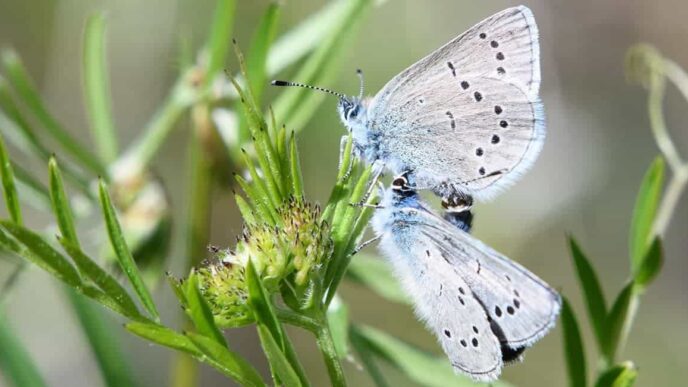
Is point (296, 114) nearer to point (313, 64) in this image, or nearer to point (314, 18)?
point (313, 64)

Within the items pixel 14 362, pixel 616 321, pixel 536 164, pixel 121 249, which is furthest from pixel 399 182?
pixel 536 164

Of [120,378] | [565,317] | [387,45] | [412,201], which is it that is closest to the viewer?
[565,317]

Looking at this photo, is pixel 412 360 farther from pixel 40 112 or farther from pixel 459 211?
pixel 40 112

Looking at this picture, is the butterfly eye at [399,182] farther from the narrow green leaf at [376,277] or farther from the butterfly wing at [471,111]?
the narrow green leaf at [376,277]

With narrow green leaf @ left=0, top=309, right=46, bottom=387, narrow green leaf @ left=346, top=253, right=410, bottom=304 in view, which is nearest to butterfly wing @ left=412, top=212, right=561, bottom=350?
narrow green leaf @ left=346, top=253, right=410, bottom=304

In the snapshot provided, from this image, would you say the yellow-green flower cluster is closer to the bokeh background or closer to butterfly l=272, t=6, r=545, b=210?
butterfly l=272, t=6, r=545, b=210

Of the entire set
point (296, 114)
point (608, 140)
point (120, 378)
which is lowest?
point (608, 140)

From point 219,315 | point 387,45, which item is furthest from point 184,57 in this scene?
point 387,45
